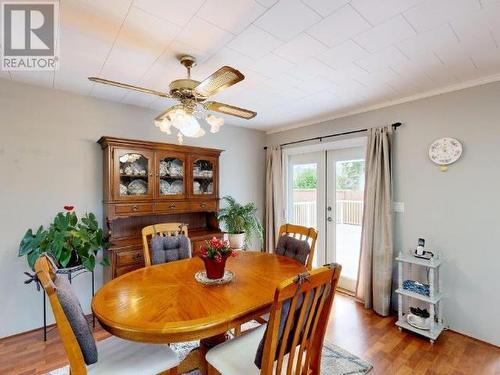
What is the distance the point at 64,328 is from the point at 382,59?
263 cm

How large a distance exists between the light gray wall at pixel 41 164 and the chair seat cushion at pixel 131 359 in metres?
1.63

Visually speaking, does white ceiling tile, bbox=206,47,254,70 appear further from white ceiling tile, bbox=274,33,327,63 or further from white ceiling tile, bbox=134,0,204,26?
white ceiling tile, bbox=134,0,204,26

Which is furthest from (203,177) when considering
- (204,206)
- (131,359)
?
(131,359)

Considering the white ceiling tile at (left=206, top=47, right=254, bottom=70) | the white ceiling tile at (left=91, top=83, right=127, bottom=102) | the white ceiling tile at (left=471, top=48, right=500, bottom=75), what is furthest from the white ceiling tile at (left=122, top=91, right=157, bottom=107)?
the white ceiling tile at (left=471, top=48, right=500, bottom=75)

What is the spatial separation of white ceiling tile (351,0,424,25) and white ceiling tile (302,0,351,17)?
2.8 inches

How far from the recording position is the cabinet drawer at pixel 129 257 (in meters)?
2.59

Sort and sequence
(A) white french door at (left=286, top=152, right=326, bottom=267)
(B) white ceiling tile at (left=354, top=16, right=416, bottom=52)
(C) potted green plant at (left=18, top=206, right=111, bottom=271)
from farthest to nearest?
(A) white french door at (left=286, top=152, right=326, bottom=267)
(C) potted green plant at (left=18, top=206, right=111, bottom=271)
(B) white ceiling tile at (left=354, top=16, right=416, bottom=52)

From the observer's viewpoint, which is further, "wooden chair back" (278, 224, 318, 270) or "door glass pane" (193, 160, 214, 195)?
"door glass pane" (193, 160, 214, 195)

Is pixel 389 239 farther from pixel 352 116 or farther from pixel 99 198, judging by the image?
pixel 99 198

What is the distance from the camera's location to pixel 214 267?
66.6 inches

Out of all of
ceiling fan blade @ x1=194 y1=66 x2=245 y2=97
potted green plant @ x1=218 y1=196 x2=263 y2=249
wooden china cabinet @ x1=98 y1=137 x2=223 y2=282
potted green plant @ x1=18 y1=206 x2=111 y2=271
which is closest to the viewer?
A: ceiling fan blade @ x1=194 y1=66 x2=245 y2=97

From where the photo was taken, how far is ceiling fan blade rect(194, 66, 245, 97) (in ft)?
4.71

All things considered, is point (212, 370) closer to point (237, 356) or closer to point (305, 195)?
point (237, 356)

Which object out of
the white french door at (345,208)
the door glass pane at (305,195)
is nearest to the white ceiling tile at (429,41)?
the white french door at (345,208)
